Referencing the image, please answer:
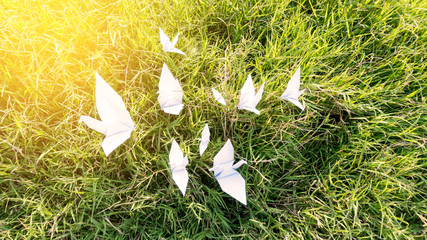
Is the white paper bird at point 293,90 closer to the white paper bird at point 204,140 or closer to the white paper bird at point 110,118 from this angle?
the white paper bird at point 204,140

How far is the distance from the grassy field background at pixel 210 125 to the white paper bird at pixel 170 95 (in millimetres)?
40

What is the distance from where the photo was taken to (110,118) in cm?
90

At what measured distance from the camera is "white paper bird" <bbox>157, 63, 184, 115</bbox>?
38.8 inches

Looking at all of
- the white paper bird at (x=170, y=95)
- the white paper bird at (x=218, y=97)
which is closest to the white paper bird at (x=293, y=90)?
the white paper bird at (x=218, y=97)

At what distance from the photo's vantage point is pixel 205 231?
39.6 inches

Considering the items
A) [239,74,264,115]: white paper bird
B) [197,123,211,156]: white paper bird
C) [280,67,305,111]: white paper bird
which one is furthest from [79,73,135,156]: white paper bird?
[280,67,305,111]: white paper bird

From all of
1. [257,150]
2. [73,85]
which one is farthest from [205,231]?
[73,85]

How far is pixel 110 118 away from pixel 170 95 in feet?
0.68

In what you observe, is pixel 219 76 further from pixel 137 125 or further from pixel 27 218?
pixel 27 218

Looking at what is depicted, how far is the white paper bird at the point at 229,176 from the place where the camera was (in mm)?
957

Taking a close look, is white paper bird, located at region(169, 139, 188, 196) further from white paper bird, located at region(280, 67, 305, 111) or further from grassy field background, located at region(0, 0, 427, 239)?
white paper bird, located at region(280, 67, 305, 111)

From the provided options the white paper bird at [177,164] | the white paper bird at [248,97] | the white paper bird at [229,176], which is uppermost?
the white paper bird at [248,97]

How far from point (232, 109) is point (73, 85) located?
0.54 metres

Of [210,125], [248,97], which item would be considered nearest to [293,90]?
[248,97]
